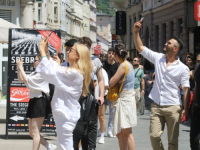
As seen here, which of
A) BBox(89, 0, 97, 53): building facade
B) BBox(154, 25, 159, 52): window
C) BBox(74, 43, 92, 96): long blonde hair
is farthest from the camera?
BBox(89, 0, 97, 53): building facade

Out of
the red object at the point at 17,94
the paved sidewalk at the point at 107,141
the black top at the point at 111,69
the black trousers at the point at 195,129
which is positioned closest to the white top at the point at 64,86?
the black trousers at the point at 195,129

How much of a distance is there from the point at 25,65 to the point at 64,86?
503 centimetres

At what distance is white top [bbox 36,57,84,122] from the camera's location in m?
5.99

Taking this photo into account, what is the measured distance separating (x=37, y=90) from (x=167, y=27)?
82.4 ft

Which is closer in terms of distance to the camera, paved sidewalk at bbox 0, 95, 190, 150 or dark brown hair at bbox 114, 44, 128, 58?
dark brown hair at bbox 114, 44, 128, 58

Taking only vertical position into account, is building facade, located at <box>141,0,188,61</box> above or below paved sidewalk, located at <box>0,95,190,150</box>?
above

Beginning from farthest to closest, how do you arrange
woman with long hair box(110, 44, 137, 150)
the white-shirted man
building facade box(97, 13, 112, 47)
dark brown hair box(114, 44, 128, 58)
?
building facade box(97, 13, 112, 47), dark brown hair box(114, 44, 128, 58), woman with long hair box(110, 44, 137, 150), the white-shirted man

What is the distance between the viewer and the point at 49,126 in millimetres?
11023

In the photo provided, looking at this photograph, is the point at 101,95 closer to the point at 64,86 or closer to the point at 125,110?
the point at 125,110

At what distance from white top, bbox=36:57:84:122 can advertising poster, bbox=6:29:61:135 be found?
15.5ft

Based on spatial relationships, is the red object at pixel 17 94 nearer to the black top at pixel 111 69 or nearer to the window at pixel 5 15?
the black top at pixel 111 69

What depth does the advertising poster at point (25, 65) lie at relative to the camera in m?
10.9

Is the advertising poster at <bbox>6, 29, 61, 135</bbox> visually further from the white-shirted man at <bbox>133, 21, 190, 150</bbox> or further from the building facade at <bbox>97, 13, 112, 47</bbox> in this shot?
the building facade at <bbox>97, 13, 112, 47</bbox>

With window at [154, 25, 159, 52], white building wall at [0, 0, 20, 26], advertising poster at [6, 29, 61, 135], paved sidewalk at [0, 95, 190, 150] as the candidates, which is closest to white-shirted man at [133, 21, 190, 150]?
paved sidewalk at [0, 95, 190, 150]
